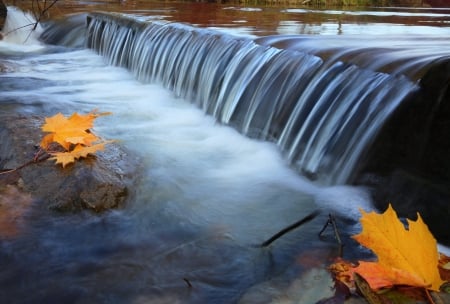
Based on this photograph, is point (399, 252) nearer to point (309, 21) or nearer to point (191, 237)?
point (191, 237)

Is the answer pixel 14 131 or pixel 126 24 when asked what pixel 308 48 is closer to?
pixel 14 131

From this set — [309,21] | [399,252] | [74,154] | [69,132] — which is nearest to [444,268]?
[399,252]

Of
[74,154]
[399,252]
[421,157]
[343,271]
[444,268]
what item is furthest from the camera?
[74,154]

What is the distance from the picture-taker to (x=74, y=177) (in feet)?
9.21

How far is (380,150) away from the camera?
9.27 feet

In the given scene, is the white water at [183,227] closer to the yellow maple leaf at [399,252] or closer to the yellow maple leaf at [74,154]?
the yellow maple leaf at [74,154]

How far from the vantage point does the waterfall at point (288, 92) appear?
310 centimetres

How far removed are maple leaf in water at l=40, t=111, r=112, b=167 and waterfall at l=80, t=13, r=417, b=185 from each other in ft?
4.71

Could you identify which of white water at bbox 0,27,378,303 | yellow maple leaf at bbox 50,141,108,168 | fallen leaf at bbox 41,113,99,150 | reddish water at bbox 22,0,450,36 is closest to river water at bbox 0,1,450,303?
white water at bbox 0,27,378,303

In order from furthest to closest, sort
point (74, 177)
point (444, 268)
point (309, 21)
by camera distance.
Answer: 1. point (309, 21)
2. point (74, 177)
3. point (444, 268)

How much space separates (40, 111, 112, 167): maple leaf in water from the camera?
2.99 metres

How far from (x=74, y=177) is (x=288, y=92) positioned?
1932 mm

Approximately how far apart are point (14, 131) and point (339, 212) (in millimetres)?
2266

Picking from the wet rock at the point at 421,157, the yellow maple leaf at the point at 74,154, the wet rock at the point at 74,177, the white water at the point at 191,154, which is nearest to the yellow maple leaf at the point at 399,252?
the wet rock at the point at 421,157
